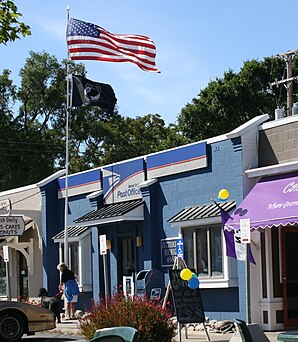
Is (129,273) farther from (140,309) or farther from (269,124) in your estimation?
(140,309)

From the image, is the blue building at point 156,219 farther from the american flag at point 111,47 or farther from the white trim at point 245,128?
the american flag at point 111,47

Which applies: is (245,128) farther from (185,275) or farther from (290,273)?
(185,275)

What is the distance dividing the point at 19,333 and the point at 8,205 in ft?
43.6

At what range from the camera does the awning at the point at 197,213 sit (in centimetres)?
1816

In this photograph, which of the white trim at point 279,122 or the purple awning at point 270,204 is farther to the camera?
the white trim at point 279,122

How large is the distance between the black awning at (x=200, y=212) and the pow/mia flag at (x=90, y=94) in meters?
5.84

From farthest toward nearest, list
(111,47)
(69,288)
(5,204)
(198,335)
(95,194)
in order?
1. (5,204)
2. (95,194)
3. (111,47)
4. (69,288)
5. (198,335)

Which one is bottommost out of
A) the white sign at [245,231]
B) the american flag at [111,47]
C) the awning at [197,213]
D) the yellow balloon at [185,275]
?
the yellow balloon at [185,275]

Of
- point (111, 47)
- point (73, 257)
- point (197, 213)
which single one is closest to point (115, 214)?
point (197, 213)

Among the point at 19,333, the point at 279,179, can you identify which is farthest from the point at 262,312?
the point at 19,333

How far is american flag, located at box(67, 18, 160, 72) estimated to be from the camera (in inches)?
904

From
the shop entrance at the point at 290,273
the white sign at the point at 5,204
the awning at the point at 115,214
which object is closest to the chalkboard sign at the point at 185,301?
the shop entrance at the point at 290,273

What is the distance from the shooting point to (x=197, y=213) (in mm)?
19047

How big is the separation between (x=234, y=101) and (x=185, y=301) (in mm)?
28024
